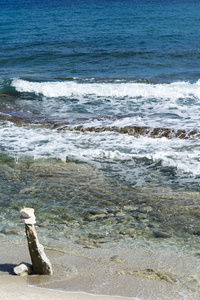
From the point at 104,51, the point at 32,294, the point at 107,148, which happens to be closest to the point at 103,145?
the point at 107,148

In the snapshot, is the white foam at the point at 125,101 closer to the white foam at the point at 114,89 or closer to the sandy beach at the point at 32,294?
the white foam at the point at 114,89

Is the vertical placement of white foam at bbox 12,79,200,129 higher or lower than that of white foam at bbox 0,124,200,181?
higher

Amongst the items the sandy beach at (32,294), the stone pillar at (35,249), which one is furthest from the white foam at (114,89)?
the sandy beach at (32,294)

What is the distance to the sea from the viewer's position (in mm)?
6211

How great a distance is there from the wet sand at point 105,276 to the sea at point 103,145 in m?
0.30

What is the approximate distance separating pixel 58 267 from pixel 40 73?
17.2m

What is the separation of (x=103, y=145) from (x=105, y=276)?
580cm

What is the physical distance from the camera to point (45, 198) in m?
7.21

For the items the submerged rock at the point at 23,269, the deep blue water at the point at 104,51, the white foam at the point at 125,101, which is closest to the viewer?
the submerged rock at the point at 23,269

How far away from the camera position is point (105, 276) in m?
4.72

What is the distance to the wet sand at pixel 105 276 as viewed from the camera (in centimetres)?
432

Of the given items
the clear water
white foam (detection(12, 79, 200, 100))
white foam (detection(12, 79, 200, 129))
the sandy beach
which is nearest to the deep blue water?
the clear water

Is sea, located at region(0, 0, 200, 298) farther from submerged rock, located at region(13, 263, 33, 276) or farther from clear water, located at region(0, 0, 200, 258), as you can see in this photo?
submerged rock, located at region(13, 263, 33, 276)

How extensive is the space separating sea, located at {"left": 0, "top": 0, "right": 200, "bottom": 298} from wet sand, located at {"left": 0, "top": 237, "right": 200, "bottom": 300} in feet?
1.00
